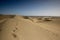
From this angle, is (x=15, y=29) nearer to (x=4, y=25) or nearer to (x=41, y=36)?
(x=4, y=25)

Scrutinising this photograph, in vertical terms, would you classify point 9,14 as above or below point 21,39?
above

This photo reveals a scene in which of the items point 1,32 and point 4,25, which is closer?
point 1,32

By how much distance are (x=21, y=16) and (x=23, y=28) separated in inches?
13.9

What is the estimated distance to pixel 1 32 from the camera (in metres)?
1.21

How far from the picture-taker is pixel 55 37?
4.29 ft

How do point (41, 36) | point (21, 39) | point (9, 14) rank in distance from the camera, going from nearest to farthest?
point (21, 39) < point (41, 36) < point (9, 14)

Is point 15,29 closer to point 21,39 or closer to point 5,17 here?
point 21,39

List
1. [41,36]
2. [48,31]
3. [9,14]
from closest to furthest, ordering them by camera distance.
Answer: [41,36] < [48,31] < [9,14]

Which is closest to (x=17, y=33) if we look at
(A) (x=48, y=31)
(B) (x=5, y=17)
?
(A) (x=48, y=31)

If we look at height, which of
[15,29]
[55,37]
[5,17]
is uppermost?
[5,17]

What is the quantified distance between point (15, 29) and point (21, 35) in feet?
0.37

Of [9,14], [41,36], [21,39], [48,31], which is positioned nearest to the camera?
[21,39]

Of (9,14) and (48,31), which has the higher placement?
(9,14)

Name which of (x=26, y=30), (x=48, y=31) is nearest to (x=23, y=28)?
(x=26, y=30)
